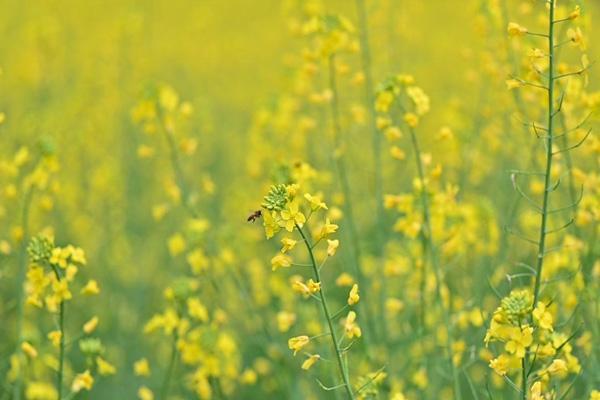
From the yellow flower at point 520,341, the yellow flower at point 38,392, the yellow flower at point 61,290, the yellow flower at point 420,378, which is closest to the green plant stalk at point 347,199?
the yellow flower at point 420,378

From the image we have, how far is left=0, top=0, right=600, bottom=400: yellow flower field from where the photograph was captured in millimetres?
3309

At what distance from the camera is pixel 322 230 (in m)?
2.83

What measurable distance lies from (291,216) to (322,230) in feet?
0.64

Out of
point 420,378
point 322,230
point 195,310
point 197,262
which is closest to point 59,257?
point 195,310

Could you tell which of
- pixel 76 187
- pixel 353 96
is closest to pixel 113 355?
pixel 76 187

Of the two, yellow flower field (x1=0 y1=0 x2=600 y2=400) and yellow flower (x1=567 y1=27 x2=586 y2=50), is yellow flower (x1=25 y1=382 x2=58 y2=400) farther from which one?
yellow flower (x1=567 y1=27 x2=586 y2=50)

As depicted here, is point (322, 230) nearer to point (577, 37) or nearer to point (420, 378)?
point (577, 37)

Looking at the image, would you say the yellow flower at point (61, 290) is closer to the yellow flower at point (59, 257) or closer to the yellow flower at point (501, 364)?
the yellow flower at point (59, 257)

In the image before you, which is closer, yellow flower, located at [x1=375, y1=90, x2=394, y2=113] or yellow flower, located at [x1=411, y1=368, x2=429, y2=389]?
yellow flower, located at [x1=375, y1=90, x2=394, y2=113]

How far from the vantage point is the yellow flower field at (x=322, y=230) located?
331 centimetres

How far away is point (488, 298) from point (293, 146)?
1716 mm

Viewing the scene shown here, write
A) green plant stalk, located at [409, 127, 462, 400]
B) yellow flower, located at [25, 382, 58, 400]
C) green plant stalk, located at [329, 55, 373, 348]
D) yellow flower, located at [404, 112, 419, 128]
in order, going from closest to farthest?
green plant stalk, located at [409, 127, 462, 400]
yellow flower, located at [404, 112, 419, 128]
yellow flower, located at [25, 382, 58, 400]
green plant stalk, located at [329, 55, 373, 348]

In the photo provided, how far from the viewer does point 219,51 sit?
1441 cm

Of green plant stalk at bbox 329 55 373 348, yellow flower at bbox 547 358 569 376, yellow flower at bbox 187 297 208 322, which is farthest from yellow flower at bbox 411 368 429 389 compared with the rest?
yellow flower at bbox 547 358 569 376
